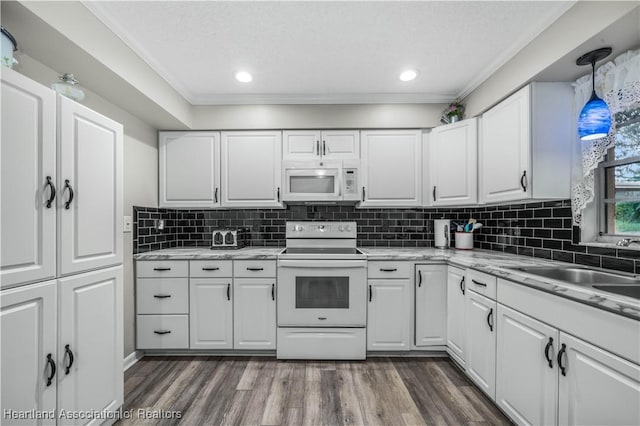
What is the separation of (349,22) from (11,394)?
7.85 feet

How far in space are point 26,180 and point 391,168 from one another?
99.6 inches

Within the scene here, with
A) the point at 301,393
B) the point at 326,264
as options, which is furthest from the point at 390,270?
the point at 301,393

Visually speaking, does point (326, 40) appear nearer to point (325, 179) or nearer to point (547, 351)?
point (325, 179)

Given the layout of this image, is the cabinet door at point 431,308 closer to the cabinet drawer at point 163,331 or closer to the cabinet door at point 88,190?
the cabinet drawer at point 163,331

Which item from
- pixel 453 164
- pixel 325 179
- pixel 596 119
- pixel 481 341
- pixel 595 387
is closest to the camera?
pixel 595 387

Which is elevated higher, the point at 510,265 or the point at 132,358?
the point at 510,265

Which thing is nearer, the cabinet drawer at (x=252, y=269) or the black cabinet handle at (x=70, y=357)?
the black cabinet handle at (x=70, y=357)

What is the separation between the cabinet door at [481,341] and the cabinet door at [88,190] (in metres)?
2.31

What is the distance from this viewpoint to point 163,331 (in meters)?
2.34

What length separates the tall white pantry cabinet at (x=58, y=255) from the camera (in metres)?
1.04

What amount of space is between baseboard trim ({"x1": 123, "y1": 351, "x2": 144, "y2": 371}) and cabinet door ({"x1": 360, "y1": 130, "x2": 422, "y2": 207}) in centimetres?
244

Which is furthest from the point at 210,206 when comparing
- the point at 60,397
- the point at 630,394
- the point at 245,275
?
the point at 630,394

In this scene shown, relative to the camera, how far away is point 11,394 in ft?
3.38

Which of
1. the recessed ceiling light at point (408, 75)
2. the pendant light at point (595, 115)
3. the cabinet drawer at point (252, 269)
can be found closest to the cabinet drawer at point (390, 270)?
the cabinet drawer at point (252, 269)
